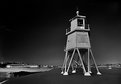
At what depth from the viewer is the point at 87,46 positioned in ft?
111

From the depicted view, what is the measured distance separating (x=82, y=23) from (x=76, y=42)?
5452mm

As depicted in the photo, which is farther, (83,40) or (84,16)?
(84,16)

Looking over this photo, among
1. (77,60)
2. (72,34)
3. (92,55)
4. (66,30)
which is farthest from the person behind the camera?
(77,60)

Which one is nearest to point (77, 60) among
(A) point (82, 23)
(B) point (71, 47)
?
(B) point (71, 47)

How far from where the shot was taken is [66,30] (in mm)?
38281

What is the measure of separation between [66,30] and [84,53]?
7197 millimetres

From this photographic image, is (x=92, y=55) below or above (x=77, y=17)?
below

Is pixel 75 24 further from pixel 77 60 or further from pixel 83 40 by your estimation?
pixel 77 60

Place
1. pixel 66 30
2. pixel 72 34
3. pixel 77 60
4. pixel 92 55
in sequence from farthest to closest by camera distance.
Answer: pixel 77 60 → pixel 66 30 → pixel 72 34 → pixel 92 55

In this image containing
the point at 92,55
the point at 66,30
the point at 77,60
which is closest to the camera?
Result: the point at 92,55

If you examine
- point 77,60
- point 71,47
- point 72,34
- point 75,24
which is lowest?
point 77,60

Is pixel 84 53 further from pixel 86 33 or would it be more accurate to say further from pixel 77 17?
pixel 77 17

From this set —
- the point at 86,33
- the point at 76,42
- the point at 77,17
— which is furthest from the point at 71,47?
the point at 77,17

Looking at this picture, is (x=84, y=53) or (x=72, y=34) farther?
(x=84, y=53)
